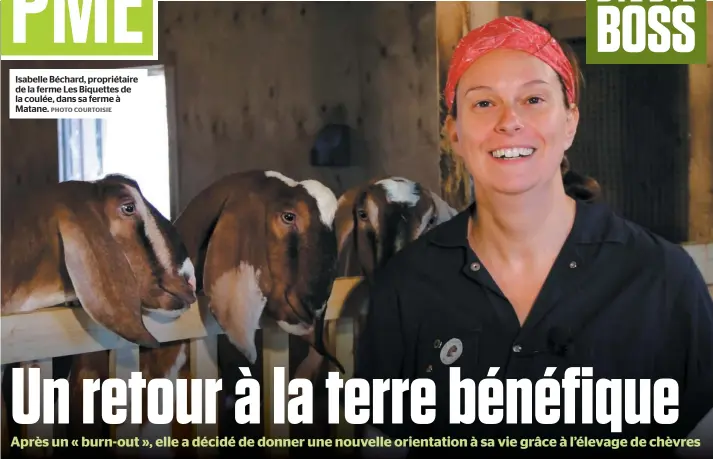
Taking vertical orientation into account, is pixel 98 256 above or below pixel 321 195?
below

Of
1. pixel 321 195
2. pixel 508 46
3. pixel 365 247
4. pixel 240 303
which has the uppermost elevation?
pixel 508 46

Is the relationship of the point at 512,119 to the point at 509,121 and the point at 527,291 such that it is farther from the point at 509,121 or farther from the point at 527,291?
the point at 527,291

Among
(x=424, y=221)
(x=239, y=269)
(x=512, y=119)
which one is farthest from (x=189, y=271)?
(x=512, y=119)

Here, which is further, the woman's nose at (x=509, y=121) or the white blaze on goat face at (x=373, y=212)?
the white blaze on goat face at (x=373, y=212)

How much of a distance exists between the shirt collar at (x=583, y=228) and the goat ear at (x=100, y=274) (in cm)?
60

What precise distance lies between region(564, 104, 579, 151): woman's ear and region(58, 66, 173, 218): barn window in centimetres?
78

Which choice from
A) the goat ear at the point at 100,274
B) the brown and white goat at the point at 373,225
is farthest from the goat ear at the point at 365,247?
the goat ear at the point at 100,274

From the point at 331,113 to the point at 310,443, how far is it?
2.18 ft

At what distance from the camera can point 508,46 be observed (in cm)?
142

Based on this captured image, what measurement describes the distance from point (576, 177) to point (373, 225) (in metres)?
0.41

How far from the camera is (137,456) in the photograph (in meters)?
1.49

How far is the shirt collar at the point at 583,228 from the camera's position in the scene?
1456mm

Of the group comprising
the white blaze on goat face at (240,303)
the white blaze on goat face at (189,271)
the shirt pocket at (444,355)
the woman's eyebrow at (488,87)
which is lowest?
the shirt pocket at (444,355)
